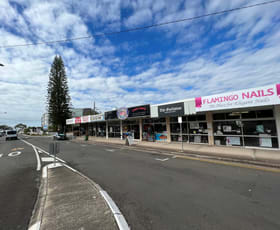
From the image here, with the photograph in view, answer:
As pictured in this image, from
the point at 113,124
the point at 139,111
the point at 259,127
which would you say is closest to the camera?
the point at 259,127

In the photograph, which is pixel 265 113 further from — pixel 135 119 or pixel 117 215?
pixel 135 119

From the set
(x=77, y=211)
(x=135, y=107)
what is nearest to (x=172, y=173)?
(x=77, y=211)

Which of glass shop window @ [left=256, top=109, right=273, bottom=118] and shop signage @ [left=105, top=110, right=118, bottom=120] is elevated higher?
shop signage @ [left=105, top=110, right=118, bottom=120]

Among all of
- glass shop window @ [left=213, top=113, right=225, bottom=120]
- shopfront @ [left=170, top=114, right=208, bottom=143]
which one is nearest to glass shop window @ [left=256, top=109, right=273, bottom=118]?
glass shop window @ [left=213, top=113, right=225, bottom=120]

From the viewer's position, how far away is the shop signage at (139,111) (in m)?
15.4

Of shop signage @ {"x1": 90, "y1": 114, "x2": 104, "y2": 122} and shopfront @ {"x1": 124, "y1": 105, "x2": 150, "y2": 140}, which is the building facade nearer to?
shopfront @ {"x1": 124, "y1": 105, "x2": 150, "y2": 140}

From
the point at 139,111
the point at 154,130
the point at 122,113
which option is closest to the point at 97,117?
the point at 122,113

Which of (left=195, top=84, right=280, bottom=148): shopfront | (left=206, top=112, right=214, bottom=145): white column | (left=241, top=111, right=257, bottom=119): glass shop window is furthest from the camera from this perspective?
(left=206, top=112, right=214, bottom=145): white column

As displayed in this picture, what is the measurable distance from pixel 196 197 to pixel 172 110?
9.72 m

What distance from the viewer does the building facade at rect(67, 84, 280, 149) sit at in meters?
9.23

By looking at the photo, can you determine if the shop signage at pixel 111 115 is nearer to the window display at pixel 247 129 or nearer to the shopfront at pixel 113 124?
the shopfront at pixel 113 124

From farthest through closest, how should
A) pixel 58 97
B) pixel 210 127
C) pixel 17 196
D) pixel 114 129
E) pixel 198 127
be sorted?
1. pixel 58 97
2. pixel 114 129
3. pixel 198 127
4. pixel 210 127
5. pixel 17 196

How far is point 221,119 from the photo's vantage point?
466 inches

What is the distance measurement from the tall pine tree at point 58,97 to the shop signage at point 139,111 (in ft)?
87.2
